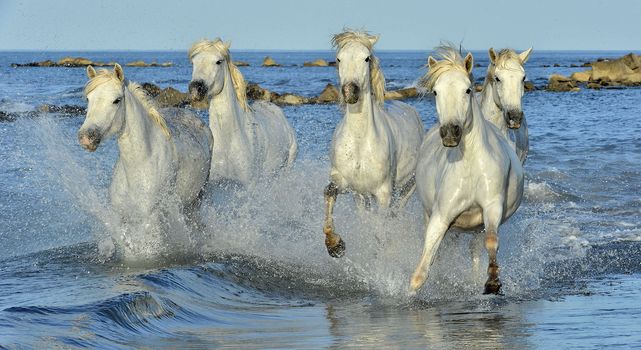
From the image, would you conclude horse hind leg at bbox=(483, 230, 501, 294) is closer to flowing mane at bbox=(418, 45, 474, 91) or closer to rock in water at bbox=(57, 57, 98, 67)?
flowing mane at bbox=(418, 45, 474, 91)

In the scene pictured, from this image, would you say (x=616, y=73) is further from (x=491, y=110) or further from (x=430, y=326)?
(x=430, y=326)

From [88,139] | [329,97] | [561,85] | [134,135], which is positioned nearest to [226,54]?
[134,135]

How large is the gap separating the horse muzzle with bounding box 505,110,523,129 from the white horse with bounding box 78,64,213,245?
2.89 m

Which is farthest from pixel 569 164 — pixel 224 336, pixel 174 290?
pixel 224 336

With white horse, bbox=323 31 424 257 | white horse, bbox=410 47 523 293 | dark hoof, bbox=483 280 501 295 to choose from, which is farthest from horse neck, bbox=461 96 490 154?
white horse, bbox=323 31 424 257

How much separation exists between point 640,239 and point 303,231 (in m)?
3.45

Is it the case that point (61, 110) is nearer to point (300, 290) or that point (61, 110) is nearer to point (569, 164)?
point (569, 164)

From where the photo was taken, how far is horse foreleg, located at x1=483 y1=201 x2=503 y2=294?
6.83 m

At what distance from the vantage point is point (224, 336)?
628 cm

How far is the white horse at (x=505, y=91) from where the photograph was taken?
338 inches

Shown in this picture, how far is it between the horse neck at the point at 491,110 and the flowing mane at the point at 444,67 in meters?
2.12

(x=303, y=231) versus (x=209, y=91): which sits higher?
(x=209, y=91)

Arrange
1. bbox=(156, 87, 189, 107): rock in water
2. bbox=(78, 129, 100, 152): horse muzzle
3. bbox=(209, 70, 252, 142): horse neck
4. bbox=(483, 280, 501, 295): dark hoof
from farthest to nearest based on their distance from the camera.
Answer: bbox=(156, 87, 189, 107): rock in water → bbox=(209, 70, 252, 142): horse neck → bbox=(78, 129, 100, 152): horse muzzle → bbox=(483, 280, 501, 295): dark hoof

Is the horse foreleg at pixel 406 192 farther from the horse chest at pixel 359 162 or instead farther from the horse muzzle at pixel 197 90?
the horse muzzle at pixel 197 90
